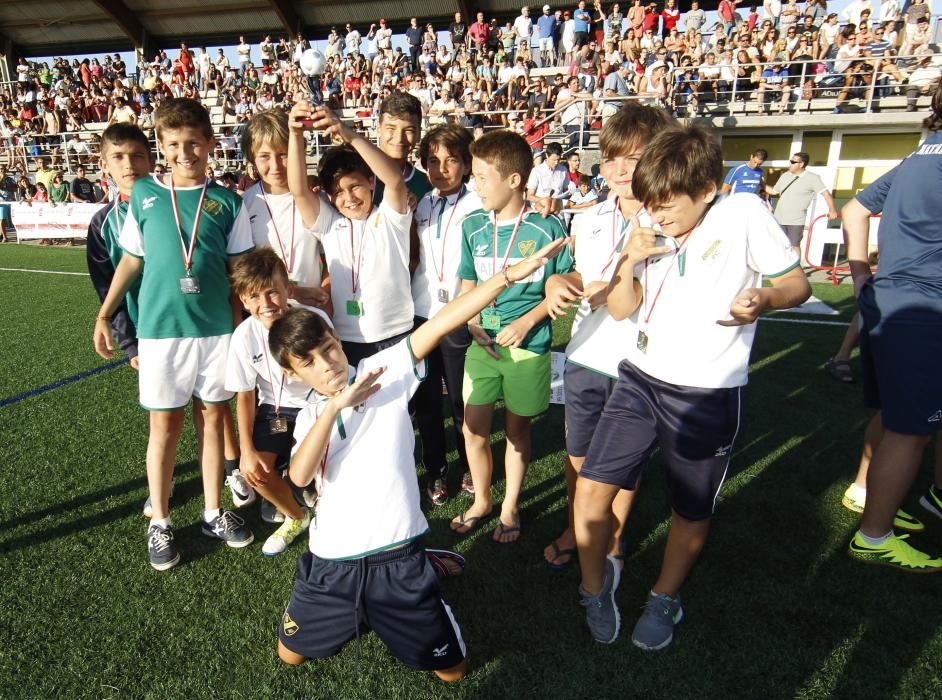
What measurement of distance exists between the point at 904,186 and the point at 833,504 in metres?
1.70

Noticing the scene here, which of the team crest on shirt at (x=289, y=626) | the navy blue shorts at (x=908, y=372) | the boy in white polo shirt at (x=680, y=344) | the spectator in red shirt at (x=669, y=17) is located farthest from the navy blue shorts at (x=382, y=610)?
the spectator in red shirt at (x=669, y=17)

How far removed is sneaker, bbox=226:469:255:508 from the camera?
10.7 ft

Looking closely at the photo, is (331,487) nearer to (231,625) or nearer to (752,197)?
(231,625)

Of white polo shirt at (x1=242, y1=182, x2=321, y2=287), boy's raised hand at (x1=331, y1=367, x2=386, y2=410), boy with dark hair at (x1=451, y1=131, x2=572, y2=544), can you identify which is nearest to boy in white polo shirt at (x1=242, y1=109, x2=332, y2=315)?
white polo shirt at (x1=242, y1=182, x2=321, y2=287)

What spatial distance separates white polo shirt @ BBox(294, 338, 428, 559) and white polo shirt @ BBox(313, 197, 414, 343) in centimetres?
97

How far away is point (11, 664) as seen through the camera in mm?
2176

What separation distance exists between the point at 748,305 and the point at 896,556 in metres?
1.77

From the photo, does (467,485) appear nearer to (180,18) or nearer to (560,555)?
(560,555)

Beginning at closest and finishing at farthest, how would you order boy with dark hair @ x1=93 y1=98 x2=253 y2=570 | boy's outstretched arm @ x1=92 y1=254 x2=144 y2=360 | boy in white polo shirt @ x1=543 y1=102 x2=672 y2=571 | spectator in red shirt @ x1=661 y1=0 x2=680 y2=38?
boy in white polo shirt @ x1=543 y1=102 x2=672 y2=571
boy with dark hair @ x1=93 y1=98 x2=253 y2=570
boy's outstretched arm @ x1=92 y1=254 x2=144 y2=360
spectator in red shirt @ x1=661 y1=0 x2=680 y2=38

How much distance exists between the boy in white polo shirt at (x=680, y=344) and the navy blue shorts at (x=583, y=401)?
21 centimetres

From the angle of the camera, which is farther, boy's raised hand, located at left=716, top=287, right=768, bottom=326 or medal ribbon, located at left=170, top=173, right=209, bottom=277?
medal ribbon, located at left=170, top=173, right=209, bottom=277

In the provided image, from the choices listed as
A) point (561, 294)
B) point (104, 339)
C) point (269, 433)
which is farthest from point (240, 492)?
point (561, 294)

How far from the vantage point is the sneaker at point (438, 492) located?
3.30 meters

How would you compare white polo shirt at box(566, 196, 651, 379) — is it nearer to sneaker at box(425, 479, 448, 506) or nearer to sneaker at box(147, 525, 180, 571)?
sneaker at box(425, 479, 448, 506)
